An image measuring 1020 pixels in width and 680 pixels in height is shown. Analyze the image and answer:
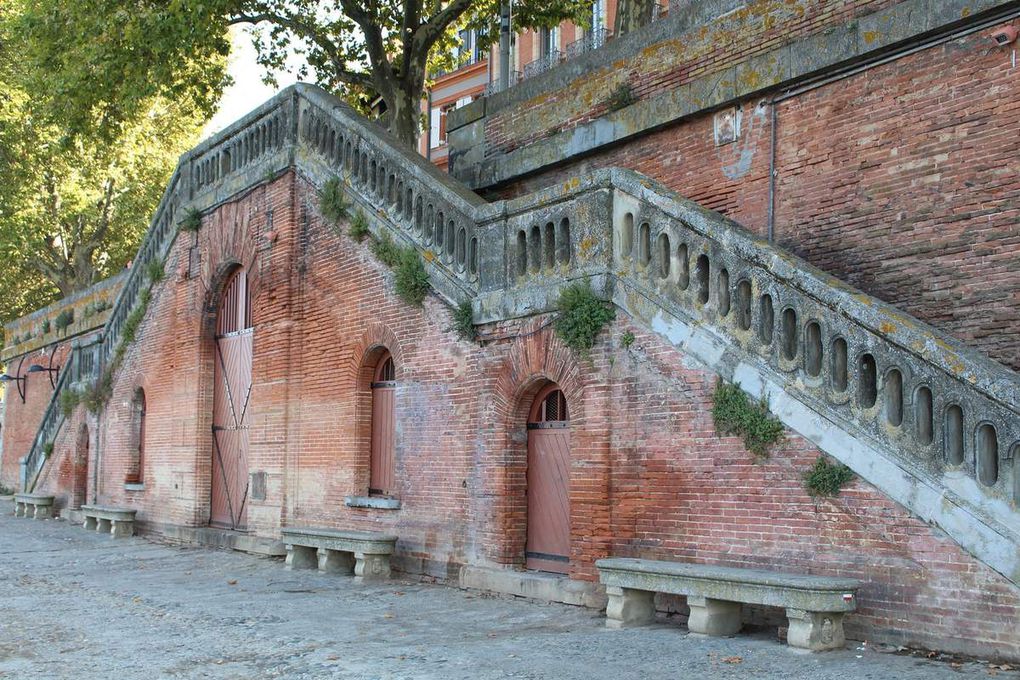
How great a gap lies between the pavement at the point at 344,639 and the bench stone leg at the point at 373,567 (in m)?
0.23

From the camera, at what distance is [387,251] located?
13953 mm

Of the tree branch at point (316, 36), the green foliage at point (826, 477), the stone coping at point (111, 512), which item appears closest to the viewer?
the green foliage at point (826, 477)

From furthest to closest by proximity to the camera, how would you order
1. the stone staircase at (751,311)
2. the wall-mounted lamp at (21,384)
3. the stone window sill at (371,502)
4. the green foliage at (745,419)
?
the wall-mounted lamp at (21,384), the stone window sill at (371,502), the green foliage at (745,419), the stone staircase at (751,311)

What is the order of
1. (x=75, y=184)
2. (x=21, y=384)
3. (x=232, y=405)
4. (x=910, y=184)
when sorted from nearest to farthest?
(x=910, y=184) → (x=232, y=405) → (x=21, y=384) → (x=75, y=184)

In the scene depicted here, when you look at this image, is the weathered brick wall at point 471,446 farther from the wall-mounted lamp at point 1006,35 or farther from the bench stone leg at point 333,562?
the wall-mounted lamp at point 1006,35

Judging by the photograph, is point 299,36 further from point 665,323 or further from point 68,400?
point 665,323

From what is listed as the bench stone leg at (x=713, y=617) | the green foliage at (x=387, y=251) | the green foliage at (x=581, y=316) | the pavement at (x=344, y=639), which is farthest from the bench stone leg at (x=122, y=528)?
the bench stone leg at (x=713, y=617)

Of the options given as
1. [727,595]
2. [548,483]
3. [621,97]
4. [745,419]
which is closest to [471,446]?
[548,483]

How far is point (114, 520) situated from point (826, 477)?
1562cm

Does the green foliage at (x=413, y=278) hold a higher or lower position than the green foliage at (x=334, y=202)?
lower

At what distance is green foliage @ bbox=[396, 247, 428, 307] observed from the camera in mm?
13398

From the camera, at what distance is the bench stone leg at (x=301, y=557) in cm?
1482

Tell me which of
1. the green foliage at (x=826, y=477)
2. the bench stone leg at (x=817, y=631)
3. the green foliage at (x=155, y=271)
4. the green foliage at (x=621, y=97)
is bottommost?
the bench stone leg at (x=817, y=631)

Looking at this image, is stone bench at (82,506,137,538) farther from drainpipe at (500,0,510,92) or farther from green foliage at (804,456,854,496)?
green foliage at (804,456,854,496)
